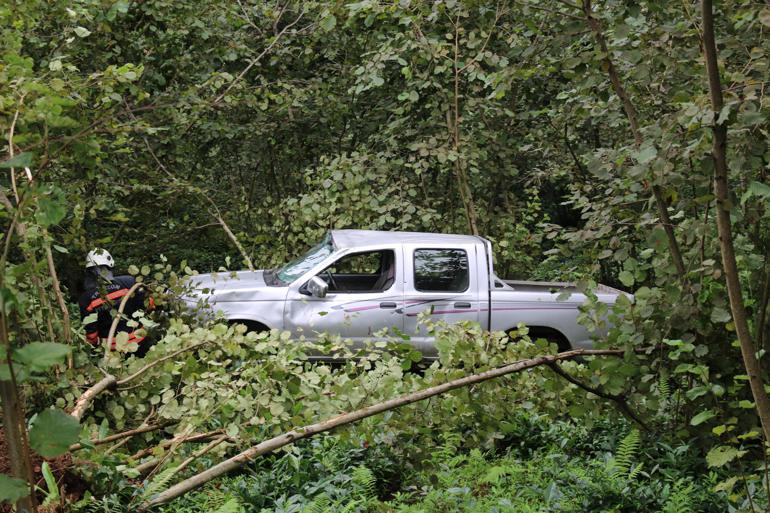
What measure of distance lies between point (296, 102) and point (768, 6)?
979cm

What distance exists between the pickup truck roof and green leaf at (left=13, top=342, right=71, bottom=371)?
25.3 feet

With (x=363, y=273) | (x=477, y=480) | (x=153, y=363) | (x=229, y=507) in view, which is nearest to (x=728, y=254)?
(x=477, y=480)

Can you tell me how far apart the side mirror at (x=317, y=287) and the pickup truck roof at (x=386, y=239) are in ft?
1.75

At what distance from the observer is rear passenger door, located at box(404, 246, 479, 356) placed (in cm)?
975

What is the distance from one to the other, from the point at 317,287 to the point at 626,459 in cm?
498

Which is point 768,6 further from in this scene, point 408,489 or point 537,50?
point 408,489

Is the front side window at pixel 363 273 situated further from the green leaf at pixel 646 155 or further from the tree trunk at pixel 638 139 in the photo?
the green leaf at pixel 646 155

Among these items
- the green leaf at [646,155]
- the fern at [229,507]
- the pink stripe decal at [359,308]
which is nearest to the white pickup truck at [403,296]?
the pink stripe decal at [359,308]

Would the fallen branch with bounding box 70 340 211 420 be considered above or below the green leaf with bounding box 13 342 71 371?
below

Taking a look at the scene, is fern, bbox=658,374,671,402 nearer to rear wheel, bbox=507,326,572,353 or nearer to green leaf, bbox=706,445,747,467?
green leaf, bbox=706,445,747,467

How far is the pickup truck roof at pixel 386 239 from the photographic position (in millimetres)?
9961

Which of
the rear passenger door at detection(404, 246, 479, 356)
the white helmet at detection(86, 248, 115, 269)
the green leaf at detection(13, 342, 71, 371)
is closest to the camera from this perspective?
the green leaf at detection(13, 342, 71, 371)

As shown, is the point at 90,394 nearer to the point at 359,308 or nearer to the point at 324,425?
the point at 324,425

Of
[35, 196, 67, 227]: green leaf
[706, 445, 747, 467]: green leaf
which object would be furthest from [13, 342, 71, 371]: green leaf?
[706, 445, 747, 467]: green leaf
